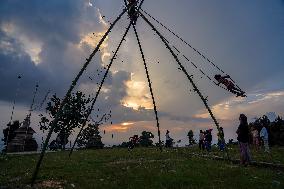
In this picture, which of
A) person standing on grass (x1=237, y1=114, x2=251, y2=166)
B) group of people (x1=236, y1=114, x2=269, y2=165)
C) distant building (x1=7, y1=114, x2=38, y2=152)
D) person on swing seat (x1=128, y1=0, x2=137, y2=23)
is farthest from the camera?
distant building (x1=7, y1=114, x2=38, y2=152)

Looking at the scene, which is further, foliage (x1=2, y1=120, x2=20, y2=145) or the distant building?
foliage (x1=2, y1=120, x2=20, y2=145)

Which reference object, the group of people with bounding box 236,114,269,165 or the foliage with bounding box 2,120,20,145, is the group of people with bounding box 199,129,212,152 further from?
the foliage with bounding box 2,120,20,145

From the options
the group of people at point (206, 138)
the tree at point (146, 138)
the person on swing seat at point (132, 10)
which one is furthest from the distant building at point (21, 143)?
the person on swing seat at point (132, 10)

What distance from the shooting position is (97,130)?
7519cm

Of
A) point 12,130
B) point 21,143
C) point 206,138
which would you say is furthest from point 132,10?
point 12,130

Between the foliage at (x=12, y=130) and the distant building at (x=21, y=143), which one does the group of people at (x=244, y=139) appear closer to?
the distant building at (x=21, y=143)

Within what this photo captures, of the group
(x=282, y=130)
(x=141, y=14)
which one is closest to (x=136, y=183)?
(x=141, y=14)

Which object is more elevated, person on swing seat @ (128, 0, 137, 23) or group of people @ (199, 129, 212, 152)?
person on swing seat @ (128, 0, 137, 23)

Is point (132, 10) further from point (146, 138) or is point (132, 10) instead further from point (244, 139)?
point (146, 138)

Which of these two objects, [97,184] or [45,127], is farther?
[45,127]

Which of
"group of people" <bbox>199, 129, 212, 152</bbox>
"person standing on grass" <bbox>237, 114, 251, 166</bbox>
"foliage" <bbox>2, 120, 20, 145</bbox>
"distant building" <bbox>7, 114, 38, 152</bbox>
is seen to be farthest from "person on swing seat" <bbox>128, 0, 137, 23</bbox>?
"foliage" <bbox>2, 120, 20, 145</bbox>

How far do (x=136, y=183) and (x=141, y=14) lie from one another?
6.13m

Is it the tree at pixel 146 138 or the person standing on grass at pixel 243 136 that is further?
the tree at pixel 146 138

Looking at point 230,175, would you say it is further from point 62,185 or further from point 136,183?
point 62,185
